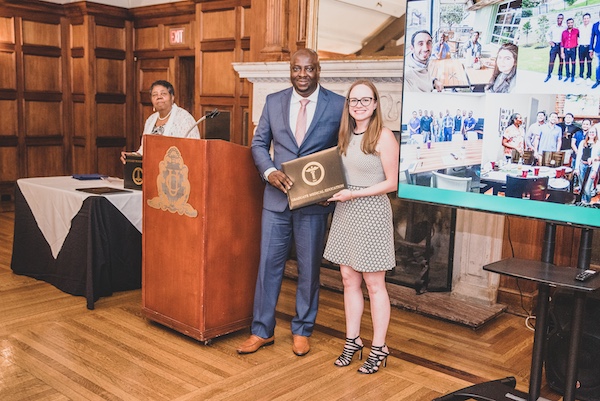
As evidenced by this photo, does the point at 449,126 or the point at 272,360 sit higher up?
the point at 449,126

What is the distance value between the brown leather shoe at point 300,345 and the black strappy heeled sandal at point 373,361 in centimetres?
34

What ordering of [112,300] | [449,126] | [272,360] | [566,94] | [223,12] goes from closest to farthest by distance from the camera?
1. [566,94]
2. [449,126]
3. [272,360]
4. [112,300]
5. [223,12]

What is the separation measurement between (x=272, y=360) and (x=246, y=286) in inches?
18.2

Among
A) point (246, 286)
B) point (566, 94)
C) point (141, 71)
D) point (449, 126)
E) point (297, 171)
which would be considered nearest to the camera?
point (566, 94)

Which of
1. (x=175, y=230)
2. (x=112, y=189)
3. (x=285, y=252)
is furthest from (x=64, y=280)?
(x=285, y=252)

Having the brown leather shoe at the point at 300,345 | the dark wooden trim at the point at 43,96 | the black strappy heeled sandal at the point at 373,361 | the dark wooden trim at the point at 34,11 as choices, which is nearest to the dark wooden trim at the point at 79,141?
the dark wooden trim at the point at 43,96

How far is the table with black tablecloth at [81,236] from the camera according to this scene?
4004 mm

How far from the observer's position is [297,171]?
3016 millimetres

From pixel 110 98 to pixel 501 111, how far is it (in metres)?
6.44

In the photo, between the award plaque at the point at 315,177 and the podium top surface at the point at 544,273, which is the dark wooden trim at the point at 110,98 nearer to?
the award plaque at the point at 315,177

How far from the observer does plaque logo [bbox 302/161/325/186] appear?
2.96m

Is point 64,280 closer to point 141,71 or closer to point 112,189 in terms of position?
point 112,189

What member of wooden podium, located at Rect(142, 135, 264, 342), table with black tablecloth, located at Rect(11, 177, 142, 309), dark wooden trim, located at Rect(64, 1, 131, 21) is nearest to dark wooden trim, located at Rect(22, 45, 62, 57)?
dark wooden trim, located at Rect(64, 1, 131, 21)

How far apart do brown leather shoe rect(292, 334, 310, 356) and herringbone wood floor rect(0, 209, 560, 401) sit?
0.03 meters
